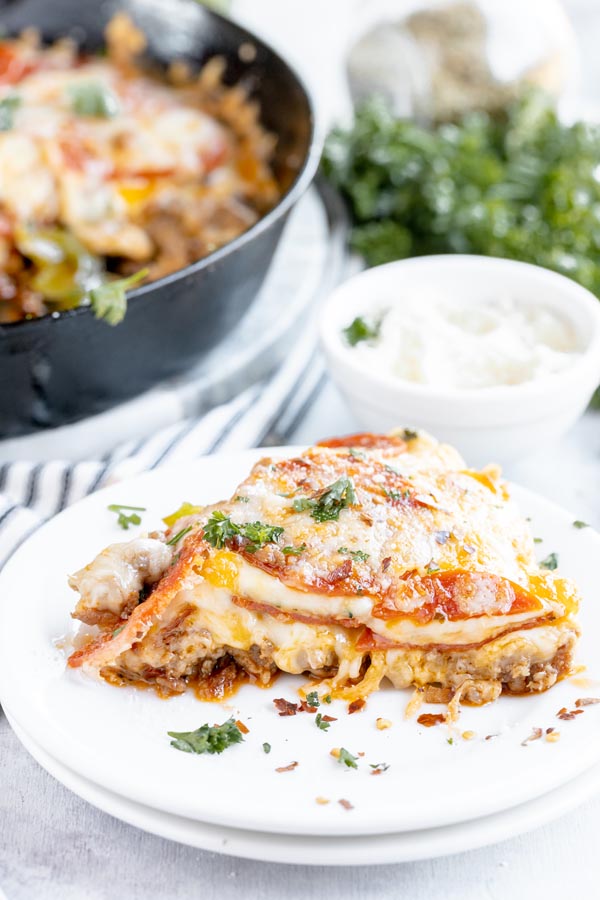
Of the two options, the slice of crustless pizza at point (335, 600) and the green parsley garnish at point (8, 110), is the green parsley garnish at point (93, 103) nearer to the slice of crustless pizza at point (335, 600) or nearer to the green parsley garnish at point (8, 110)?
the green parsley garnish at point (8, 110)

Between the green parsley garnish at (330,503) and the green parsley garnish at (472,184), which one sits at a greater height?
the green parsley garnish at (330,503)

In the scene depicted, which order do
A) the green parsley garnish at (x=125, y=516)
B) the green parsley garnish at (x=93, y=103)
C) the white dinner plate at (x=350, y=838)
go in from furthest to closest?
1. the green parsley garnish at (x=93, y=103)
2. the green parsley garnish at (x=125, y=516)
3. the white dinner plate at (x=350, y=838)

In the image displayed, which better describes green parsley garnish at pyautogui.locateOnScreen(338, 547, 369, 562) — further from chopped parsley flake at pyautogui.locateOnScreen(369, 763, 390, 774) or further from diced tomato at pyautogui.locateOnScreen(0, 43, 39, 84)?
diced tomato at pyautogui.locateOnScreen(0, 43, 39, 84)

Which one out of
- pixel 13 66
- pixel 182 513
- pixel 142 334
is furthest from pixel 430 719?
pixel 13 66

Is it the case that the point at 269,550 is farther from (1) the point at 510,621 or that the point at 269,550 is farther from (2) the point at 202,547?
(1) the point at 510,621

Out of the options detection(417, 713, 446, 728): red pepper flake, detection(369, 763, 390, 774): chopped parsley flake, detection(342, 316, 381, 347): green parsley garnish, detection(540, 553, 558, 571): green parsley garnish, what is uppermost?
detection(540, 553, 558, 571): green parsley garnish

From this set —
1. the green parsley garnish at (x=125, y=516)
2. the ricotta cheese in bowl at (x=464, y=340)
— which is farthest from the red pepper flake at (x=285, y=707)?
the ricotta cheese in bowl at (x=464, y=340)

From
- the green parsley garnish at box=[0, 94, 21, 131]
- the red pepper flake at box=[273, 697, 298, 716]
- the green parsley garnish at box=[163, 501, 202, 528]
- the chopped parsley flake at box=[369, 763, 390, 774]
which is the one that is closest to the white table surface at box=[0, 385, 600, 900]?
the chopped parsley flake at box=[369, 763, 390, 774]
